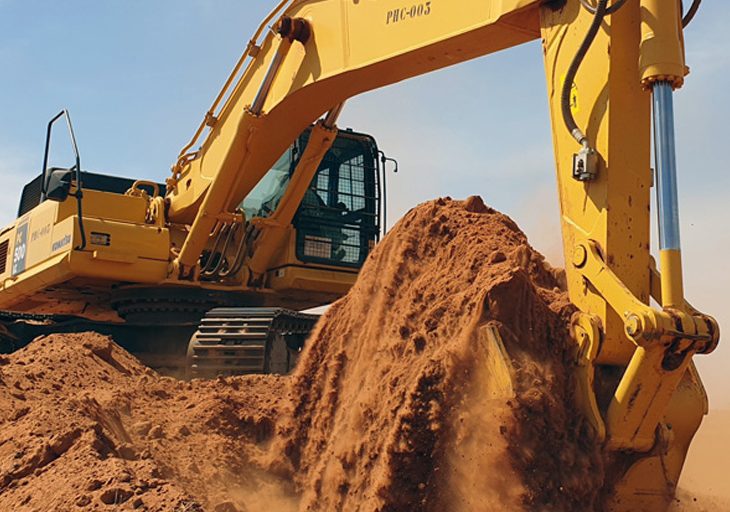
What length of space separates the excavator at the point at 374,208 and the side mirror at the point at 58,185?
2 centimetres

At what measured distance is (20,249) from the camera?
11.0 m

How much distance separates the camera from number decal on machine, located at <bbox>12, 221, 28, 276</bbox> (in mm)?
10797

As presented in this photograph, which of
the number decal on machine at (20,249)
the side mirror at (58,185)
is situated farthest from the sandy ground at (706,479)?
the number decal on machine at (20,249)

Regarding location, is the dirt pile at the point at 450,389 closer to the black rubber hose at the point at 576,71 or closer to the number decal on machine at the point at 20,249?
the black rubber hose at the point at 576,71

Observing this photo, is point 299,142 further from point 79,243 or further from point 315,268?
point 79,243

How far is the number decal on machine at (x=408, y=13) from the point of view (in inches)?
258

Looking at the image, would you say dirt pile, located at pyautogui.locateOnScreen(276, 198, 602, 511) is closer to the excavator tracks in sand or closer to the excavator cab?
the excavator tracks in sand

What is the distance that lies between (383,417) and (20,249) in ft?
23.8

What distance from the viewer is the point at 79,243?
31.3 feet

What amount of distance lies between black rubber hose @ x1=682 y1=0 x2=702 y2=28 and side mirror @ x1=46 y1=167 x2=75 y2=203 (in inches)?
248

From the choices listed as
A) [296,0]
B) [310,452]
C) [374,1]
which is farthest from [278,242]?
[310,452]

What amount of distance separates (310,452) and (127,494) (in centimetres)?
157

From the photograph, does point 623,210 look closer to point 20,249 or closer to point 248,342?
→ point 248,342

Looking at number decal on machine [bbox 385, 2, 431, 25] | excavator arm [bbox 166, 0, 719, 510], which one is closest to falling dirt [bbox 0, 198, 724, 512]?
excavator arm [bbox 166, 0, 719, 510]
